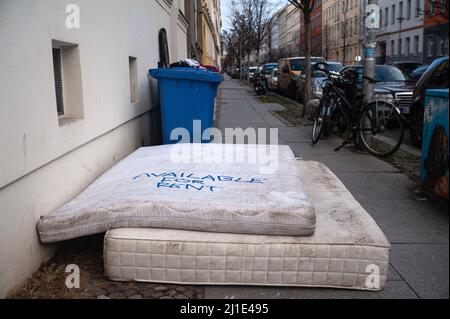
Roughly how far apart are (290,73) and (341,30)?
25312 millimetres

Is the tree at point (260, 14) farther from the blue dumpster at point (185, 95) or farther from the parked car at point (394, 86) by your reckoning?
the blue dumpster at point (185, 95)

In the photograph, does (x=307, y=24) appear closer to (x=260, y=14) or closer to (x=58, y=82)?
(x=58, y=82)

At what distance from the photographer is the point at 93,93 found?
480 centimetres

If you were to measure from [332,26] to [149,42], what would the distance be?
1747 inches

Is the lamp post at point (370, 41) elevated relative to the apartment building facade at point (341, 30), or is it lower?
lower

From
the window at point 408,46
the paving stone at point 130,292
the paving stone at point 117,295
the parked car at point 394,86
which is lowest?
the paving stone at point 130,292

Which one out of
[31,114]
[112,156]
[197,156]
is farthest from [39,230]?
[112,156]

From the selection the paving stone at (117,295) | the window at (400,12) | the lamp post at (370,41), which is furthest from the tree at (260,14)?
the paving stone at (117,295)

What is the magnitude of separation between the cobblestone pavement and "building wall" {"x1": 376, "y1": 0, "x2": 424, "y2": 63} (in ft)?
50.3

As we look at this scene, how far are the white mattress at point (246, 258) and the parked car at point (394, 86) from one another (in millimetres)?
8297

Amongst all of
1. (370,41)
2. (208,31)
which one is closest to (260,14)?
(208,31)

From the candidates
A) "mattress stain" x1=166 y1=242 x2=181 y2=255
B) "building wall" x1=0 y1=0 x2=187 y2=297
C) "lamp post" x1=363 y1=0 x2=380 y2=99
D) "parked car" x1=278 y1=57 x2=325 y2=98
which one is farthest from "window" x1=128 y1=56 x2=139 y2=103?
"parked car" x1=278 y1=57 x2=325 y2=98

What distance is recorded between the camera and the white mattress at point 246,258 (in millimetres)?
2971
